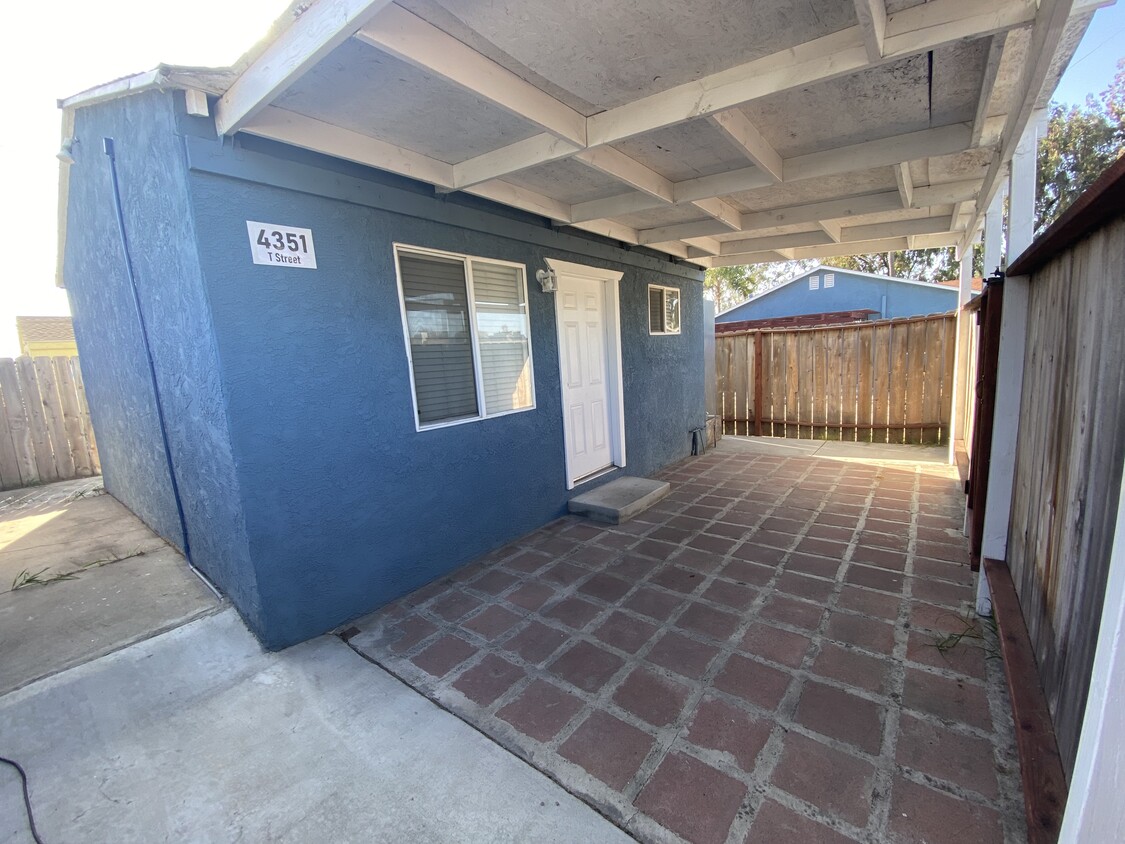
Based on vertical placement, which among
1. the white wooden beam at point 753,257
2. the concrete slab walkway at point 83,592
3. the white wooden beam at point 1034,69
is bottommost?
the concrete slab walkway at point 83,592

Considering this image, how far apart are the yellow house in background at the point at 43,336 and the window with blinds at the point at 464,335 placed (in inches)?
702

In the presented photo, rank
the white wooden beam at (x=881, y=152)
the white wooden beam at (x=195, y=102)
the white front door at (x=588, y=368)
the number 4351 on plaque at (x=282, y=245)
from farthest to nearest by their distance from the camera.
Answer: the white front door at (x=588, y=368)
the white wooden beam at (x=881, y=152)
the number 4351 on plaque at (x=282, y=245)
the white wooden beam at (x=195, y=102)

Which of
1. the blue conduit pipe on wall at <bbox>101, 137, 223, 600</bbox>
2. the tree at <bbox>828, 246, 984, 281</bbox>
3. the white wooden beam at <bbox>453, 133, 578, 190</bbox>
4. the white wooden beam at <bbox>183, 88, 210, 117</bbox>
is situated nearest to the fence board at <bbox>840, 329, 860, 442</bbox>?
the white wooden beam at <bbox>453, 133, 578, 190</bbox>

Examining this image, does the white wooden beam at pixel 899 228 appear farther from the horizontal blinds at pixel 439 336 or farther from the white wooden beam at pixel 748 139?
the horizontal blinds at pixel 439 336

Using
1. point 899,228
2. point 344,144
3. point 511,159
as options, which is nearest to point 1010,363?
point 511,159

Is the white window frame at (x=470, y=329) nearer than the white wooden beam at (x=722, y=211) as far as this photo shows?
Yes

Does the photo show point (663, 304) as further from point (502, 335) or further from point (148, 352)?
point (148, 352)

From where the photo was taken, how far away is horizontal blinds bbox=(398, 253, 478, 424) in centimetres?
325

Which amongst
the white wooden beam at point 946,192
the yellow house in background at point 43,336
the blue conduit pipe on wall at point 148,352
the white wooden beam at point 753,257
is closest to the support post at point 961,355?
the white wooden beam at point 753,257

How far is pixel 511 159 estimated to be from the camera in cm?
280

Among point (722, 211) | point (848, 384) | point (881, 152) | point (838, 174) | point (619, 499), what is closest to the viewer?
point (881, 152)

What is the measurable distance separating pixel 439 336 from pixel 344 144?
4.22ft

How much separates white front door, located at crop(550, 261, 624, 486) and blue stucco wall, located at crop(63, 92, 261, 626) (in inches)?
106

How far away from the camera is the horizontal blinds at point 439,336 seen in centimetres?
325
